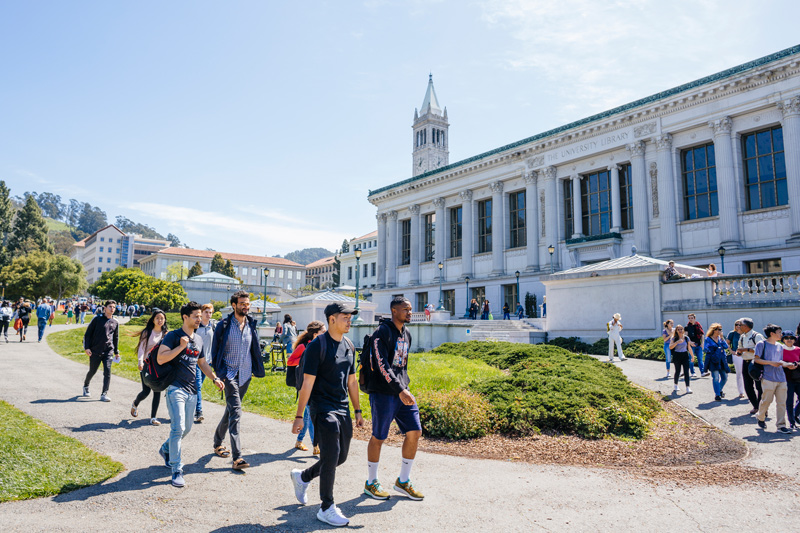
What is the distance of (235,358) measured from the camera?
6.81 m

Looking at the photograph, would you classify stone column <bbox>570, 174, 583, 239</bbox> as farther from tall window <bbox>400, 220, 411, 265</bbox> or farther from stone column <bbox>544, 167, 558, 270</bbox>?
tall window <bbox>400, 220, 411, 265</bbox>

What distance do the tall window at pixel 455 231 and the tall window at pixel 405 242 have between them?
6.53 meters

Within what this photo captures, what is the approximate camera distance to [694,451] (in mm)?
7938

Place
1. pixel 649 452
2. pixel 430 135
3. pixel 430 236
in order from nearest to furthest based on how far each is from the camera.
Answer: pixel 649 452 → pixel 430 236 → pixel 430 135

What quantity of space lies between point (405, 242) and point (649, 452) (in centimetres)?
4868

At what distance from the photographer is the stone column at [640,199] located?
3431 centimetres

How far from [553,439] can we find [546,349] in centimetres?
816

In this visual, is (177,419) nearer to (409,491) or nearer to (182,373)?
(182,373)

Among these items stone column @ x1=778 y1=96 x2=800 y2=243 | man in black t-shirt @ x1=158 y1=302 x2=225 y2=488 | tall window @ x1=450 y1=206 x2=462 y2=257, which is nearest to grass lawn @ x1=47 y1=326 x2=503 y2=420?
man in black t-shirt @ x1=158 y1=302 x2=225 y2=488

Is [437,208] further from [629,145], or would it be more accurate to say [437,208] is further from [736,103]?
[736,103]

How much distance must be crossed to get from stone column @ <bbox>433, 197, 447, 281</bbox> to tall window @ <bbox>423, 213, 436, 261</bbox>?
4.26 feet

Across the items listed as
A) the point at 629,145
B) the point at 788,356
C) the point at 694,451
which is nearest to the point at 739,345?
the point at 788,356

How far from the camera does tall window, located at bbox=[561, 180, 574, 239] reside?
40.3 m

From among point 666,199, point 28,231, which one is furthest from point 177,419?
point 28,231
